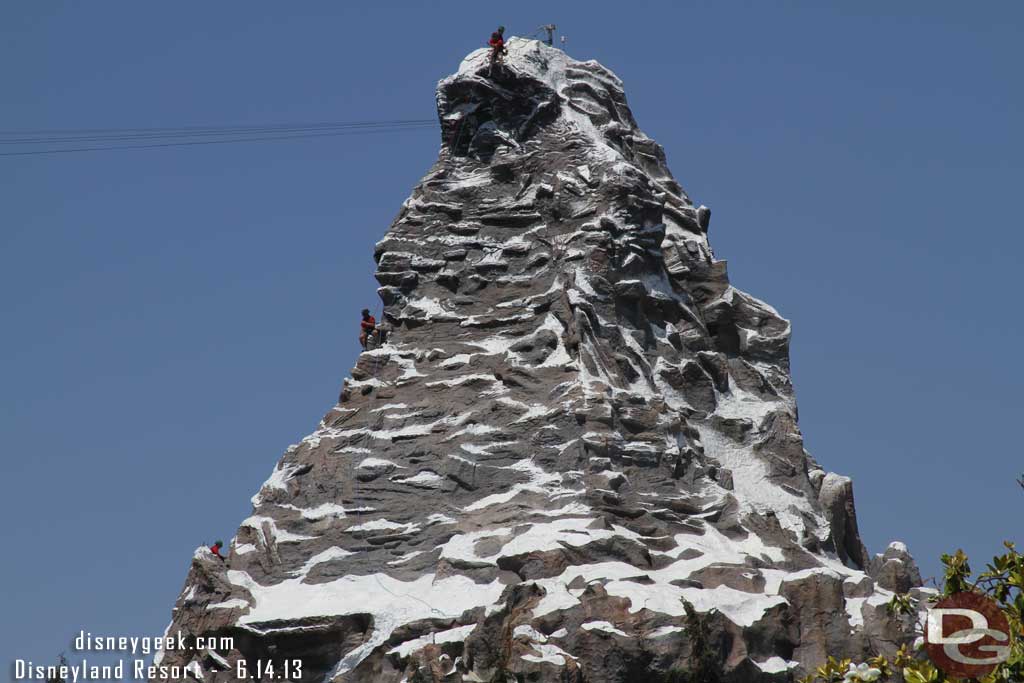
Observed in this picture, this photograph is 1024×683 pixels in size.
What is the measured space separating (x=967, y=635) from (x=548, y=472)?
68.6 feet

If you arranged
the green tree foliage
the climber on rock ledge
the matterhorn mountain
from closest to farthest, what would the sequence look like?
the green tree foliage < the matterhorn mountain < the climber on rock ledge

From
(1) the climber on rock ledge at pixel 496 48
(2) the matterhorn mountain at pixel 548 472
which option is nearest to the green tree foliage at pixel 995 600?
(2) the matterhorn mountain at pixel 548 472

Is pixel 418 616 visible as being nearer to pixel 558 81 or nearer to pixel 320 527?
pixel 320 527

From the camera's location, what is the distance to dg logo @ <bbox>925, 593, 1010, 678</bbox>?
38.3 meters

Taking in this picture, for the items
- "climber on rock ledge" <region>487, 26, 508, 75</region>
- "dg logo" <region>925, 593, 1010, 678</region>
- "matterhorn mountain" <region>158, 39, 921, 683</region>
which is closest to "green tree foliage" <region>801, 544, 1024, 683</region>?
"dg logo" <region>925, 593, 1010, 678</region>

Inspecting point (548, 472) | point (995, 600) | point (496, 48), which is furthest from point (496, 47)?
point (995, 600)

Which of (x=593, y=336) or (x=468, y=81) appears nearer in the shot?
(x=593, y=336)

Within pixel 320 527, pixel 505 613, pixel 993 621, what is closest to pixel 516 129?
pixel 320 527

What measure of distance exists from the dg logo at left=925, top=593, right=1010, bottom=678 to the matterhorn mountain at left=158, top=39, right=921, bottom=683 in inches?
518

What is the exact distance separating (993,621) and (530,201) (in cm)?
3071

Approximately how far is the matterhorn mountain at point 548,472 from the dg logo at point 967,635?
1315 cm

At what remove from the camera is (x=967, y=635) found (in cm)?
3881

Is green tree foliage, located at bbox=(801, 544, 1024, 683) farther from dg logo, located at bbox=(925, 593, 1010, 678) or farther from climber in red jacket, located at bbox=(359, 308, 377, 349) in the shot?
climber in red jacket, located at bbox=(359, 308, 377, 349)

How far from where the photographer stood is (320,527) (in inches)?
2325
